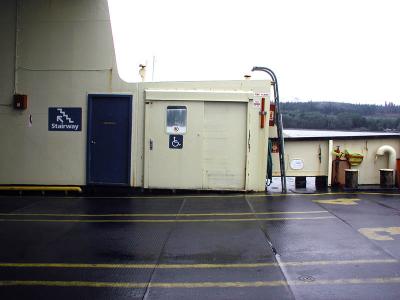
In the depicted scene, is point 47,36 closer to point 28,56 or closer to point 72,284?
point 28,56

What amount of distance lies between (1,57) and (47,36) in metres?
1.19

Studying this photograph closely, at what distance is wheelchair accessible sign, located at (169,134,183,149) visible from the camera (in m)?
10.5

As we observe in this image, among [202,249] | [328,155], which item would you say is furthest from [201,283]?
[328,155]

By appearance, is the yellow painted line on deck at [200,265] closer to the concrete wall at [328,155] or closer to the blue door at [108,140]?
the blue door at [108,140]

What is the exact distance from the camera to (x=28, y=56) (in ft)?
34.9

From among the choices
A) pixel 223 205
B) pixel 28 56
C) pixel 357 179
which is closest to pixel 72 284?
pixel 223 205

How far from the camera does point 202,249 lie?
6.06m

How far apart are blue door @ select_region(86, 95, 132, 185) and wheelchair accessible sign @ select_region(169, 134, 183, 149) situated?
100cm

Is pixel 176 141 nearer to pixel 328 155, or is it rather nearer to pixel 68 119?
pixel 68 119

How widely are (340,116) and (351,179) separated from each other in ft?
7.72

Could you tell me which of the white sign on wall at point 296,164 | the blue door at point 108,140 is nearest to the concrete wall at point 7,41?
the blue door at point 108,140

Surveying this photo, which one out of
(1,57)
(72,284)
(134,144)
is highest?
(1,57)

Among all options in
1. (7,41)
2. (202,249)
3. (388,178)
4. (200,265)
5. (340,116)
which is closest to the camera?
(200,265)

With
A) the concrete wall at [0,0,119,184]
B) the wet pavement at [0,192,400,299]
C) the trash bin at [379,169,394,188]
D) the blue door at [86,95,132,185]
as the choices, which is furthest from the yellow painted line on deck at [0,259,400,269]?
the trash bin at [379,169,394,188]
